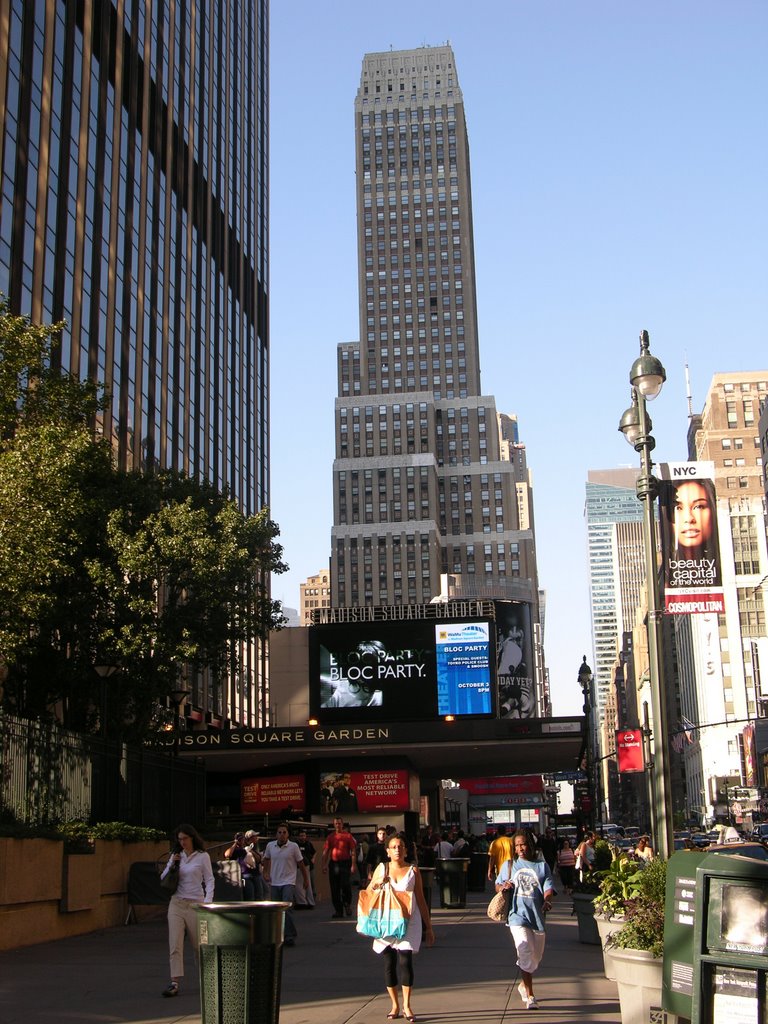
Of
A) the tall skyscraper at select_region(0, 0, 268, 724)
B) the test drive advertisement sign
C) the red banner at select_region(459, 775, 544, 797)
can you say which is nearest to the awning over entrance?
the test drive advertisement sign

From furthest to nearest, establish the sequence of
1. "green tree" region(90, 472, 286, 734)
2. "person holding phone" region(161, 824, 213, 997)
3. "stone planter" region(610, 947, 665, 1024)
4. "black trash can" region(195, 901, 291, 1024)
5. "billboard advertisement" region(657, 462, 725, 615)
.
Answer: "green tree" region(90, 472, 286, 734), "billboard advertisement" region(657, 462, 725, 615), "person holding phone" region(161, 824, 213, 997), "stone planter" region(610, 947, 665, 1024), "black trash can" region(195, 901, 291, 1024)

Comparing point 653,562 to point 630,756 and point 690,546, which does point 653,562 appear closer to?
point 690,546

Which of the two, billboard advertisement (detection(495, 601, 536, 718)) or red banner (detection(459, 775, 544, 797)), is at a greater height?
billboard advertisement (detection(495, 601, 536, 718))

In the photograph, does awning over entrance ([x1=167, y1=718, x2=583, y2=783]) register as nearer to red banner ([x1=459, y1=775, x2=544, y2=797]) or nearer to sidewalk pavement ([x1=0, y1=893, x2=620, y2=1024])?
sidewalk pavement ([x1=0, y1=893, x2=620, y2=1024])

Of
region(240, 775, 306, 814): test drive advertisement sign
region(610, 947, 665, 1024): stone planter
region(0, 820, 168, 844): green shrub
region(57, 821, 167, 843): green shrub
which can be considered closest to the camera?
region(610, 947, 665, 1024): stone planter

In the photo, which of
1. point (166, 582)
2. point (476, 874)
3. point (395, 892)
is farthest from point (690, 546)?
point (476, 874)

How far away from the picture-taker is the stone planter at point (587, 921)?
57.4 ft

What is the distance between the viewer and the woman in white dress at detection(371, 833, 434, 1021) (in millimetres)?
10758

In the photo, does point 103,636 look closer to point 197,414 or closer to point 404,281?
point 197,414

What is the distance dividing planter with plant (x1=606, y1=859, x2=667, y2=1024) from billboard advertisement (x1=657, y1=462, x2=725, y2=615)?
473 centimetres

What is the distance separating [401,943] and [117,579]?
2254 centimetres

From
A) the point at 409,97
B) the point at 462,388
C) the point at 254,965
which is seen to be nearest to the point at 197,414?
the point at 254,965

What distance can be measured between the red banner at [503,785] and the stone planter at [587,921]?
59458 millimetres

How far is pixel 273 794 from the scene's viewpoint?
159 feet
